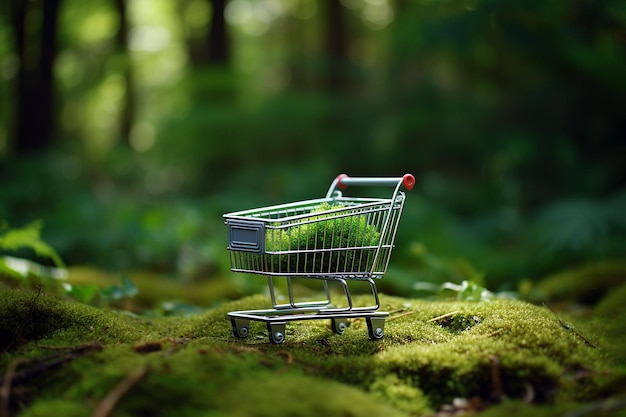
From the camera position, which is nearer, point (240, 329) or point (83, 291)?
point (240, 329)

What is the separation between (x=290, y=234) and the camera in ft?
11.7

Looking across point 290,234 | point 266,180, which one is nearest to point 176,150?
point 266,180

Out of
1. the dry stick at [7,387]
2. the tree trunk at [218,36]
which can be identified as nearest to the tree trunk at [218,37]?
the tree trunk at [218,36]

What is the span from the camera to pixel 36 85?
45.0ft

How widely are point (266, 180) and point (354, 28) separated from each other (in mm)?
11132

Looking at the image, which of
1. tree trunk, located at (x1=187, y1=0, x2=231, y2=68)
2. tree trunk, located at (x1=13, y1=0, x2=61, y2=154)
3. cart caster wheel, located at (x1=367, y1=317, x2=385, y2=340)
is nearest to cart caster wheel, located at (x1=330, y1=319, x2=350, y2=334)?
cart caster wheel, located at (x1=367, y1=317, x2=385, y2=340)

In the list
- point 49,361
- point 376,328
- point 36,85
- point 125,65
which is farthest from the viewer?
point 125,65

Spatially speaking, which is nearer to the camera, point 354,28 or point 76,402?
point 76,402

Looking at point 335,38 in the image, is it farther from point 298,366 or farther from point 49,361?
point 49,361

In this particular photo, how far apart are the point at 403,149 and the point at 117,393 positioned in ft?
31.6

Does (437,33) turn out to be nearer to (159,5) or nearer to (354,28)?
(354,28)

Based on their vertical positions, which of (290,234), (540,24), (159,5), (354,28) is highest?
(159,5)

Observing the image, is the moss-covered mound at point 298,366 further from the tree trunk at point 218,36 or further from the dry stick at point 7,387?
the tree trunk at point 218,36

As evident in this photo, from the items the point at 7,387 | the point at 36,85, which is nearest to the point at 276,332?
the point at 7,387
